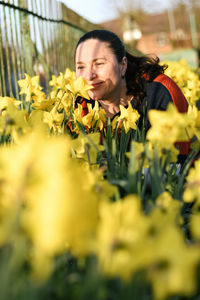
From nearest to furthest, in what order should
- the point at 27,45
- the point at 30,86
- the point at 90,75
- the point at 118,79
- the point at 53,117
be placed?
the point at 53,117, the point at 30,86, the point at 90,75, the point at 118,79, the point at 27,45

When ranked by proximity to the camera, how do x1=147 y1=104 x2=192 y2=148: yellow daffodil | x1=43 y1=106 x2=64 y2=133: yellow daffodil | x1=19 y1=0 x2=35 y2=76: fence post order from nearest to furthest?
x1=147 y1=104 x2=192 y2=148: yellow daffodil → x1=43 y1=106 x2=64 y2=133: yellow daffodil → x1=19 y1=0 x2=35 y2=76: fence post

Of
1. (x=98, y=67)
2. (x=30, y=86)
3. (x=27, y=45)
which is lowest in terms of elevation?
(x=30, y=86)

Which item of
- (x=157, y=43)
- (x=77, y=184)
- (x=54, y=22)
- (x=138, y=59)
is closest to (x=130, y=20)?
(x=54, y=22)

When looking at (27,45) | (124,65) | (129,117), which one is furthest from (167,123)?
(27,45)

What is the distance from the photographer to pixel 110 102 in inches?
89.2

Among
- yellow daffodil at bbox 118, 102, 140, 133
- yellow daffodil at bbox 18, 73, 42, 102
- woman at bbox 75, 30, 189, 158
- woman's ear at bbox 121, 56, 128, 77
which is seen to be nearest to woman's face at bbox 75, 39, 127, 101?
woman at bbox 75, 30, 189, 158

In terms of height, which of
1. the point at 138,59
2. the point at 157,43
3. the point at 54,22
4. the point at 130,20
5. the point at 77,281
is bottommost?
the point at 77,281

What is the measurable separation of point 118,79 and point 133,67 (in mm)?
281

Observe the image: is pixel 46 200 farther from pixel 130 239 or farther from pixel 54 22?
pixel 54 22

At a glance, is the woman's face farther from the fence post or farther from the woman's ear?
the fence post

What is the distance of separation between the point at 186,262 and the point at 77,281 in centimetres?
16

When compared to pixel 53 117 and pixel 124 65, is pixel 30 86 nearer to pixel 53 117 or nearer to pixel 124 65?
pixel 53 117

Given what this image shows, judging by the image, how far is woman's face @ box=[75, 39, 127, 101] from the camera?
2012 millimetres

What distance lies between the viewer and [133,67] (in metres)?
2.38
